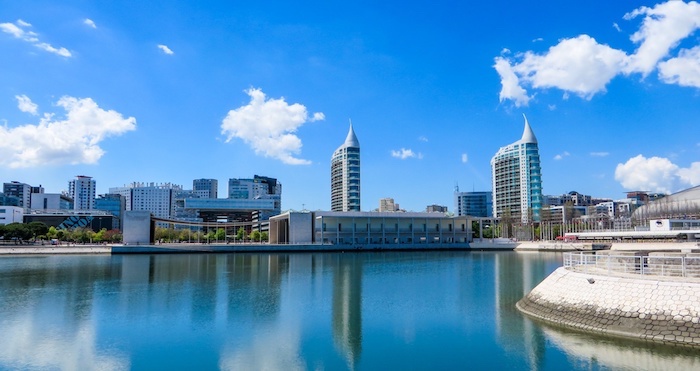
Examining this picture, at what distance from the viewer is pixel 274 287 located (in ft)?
118

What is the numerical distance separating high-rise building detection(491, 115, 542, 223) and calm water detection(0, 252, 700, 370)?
115 metres

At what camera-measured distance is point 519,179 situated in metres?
159

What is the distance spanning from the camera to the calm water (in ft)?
54.2

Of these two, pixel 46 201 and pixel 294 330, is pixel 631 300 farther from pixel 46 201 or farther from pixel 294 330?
pixel 46 201

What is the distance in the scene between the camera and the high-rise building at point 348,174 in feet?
492

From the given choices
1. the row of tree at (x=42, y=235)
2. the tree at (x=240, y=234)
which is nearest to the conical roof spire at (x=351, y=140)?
the tree at (x=240, y=234)

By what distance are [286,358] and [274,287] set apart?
63.1 ft

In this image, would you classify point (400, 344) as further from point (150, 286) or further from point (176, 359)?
point (150, 286)

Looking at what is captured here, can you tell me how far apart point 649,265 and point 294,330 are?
14.6 metres

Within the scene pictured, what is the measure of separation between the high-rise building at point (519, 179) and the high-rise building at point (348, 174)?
43069 millimetres

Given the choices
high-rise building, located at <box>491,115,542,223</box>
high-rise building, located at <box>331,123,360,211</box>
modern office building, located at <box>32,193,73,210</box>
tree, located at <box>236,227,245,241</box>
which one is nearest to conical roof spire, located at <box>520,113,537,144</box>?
high-rise building, located at <box>491,115,542,223</box>

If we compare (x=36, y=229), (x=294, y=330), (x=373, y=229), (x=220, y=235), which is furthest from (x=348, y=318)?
(x=220, y=235)

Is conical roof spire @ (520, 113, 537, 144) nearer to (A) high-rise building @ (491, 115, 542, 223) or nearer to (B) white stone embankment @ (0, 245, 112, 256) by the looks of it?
(A) high-rise building @ (491, 115, 542, 223)

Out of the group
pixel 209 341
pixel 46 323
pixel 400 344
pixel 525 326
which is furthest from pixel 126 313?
pixel 525 326
